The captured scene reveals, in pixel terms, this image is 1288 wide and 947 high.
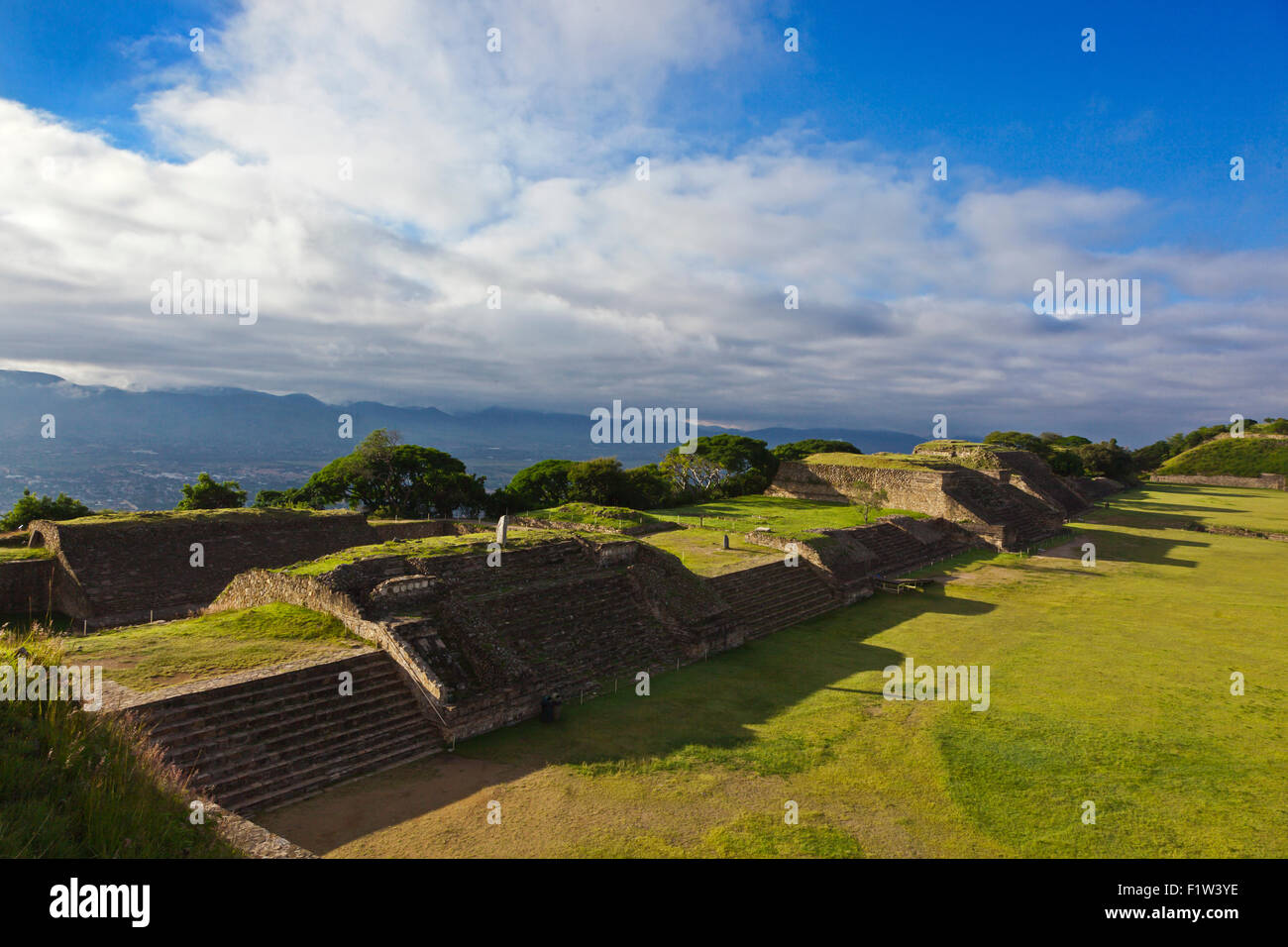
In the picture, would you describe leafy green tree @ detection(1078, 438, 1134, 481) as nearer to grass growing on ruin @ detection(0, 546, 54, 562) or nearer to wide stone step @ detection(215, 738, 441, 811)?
wide stone step @ detection(215, 738, 441, 811)

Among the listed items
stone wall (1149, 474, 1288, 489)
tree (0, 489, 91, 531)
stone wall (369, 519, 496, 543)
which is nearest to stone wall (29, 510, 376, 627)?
stone wall (369, 519, 496, 543)

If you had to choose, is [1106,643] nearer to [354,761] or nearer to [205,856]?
[354,761]

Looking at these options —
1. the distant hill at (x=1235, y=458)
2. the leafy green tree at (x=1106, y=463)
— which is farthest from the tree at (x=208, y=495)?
the distant hill at (x=1235, y=458)

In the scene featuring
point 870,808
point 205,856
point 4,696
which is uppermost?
point 4,696

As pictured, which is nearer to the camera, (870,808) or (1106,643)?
(870,808)

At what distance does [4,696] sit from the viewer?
18.9 ft

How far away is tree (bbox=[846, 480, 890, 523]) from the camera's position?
35.5 meters

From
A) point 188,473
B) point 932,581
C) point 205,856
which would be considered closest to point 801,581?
point 932,581

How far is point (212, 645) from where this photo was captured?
11758 millimetres

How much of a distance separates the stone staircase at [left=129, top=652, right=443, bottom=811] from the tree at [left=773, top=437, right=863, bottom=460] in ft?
125
